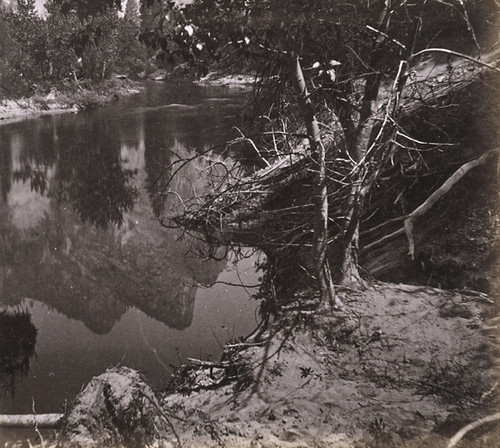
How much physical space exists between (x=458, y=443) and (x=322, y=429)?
2.68 feet

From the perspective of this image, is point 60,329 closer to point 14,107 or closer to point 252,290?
point 252,290

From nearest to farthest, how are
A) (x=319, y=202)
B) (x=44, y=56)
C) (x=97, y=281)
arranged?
(x=319, y=202) < (x=97, y=281) < (x=44, y=56)

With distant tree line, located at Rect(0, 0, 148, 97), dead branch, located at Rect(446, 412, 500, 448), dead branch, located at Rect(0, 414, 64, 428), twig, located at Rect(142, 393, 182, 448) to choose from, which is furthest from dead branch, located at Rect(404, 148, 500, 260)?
distant tree line, located at Rect(0, 0, 148, 97)

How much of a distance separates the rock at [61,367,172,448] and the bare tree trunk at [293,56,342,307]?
1675 millimetres

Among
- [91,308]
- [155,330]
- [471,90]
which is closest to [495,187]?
[471,90]

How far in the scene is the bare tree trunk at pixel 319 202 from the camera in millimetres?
3678

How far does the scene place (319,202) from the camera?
3891mm

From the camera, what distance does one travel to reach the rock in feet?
9.71

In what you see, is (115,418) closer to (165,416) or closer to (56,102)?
(165,416)

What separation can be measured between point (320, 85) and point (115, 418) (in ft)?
9.11

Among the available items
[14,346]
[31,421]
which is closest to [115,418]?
[31,421]

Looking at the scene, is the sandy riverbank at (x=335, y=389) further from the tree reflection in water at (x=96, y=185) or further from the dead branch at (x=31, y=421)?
the tree reflection in water at (x=96, y=185)

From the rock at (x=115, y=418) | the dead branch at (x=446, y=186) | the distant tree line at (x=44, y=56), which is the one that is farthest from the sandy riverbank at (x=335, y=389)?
the distant tree line at (x=44, y=56)

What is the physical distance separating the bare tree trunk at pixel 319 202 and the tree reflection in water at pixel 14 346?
9.42 ft
